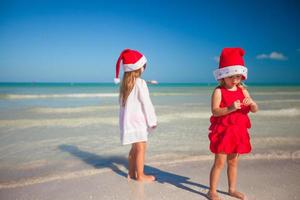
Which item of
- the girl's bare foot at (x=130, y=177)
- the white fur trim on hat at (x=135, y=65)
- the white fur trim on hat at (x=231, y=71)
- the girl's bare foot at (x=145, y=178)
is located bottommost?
the girl's bare foot at (x=130, y=177)

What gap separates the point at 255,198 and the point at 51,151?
3333 millimetres

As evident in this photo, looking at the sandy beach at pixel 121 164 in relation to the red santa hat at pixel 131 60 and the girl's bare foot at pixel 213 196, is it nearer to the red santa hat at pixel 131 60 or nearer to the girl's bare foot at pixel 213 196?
the girl's bare foot at pixel 213 196

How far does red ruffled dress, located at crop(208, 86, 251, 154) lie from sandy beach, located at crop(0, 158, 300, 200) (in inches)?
24.5

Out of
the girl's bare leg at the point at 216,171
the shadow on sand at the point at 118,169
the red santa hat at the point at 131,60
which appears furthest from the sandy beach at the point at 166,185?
the red santa hat at the point at 131,60

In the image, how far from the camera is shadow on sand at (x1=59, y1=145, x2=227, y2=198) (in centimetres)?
304

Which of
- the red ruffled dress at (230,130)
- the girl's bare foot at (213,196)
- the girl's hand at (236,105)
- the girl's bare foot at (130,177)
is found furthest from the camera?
the girl's bare foot at (130,177)

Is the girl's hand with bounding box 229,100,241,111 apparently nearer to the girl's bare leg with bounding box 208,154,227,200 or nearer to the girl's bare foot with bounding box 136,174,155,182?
the girl's bare leg with bounding box 208,154,227,200

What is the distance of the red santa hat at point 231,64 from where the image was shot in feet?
8.18

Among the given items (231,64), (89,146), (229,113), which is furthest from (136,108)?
(89,146)

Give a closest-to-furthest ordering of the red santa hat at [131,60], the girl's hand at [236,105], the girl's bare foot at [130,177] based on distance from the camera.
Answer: the girl's hand at [236,105]
the red santa hat at [131,60]
the girl's bare foot at [130,177]

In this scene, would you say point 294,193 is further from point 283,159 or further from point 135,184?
point 135,184

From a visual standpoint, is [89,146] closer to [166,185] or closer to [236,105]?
[166,185]

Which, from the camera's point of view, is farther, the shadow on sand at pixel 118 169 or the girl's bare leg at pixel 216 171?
the shadow on sand at pixel 118 169

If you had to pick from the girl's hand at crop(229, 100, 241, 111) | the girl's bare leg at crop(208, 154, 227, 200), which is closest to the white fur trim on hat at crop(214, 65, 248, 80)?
the girl's hand at crop(229, 100, 241, 111)
